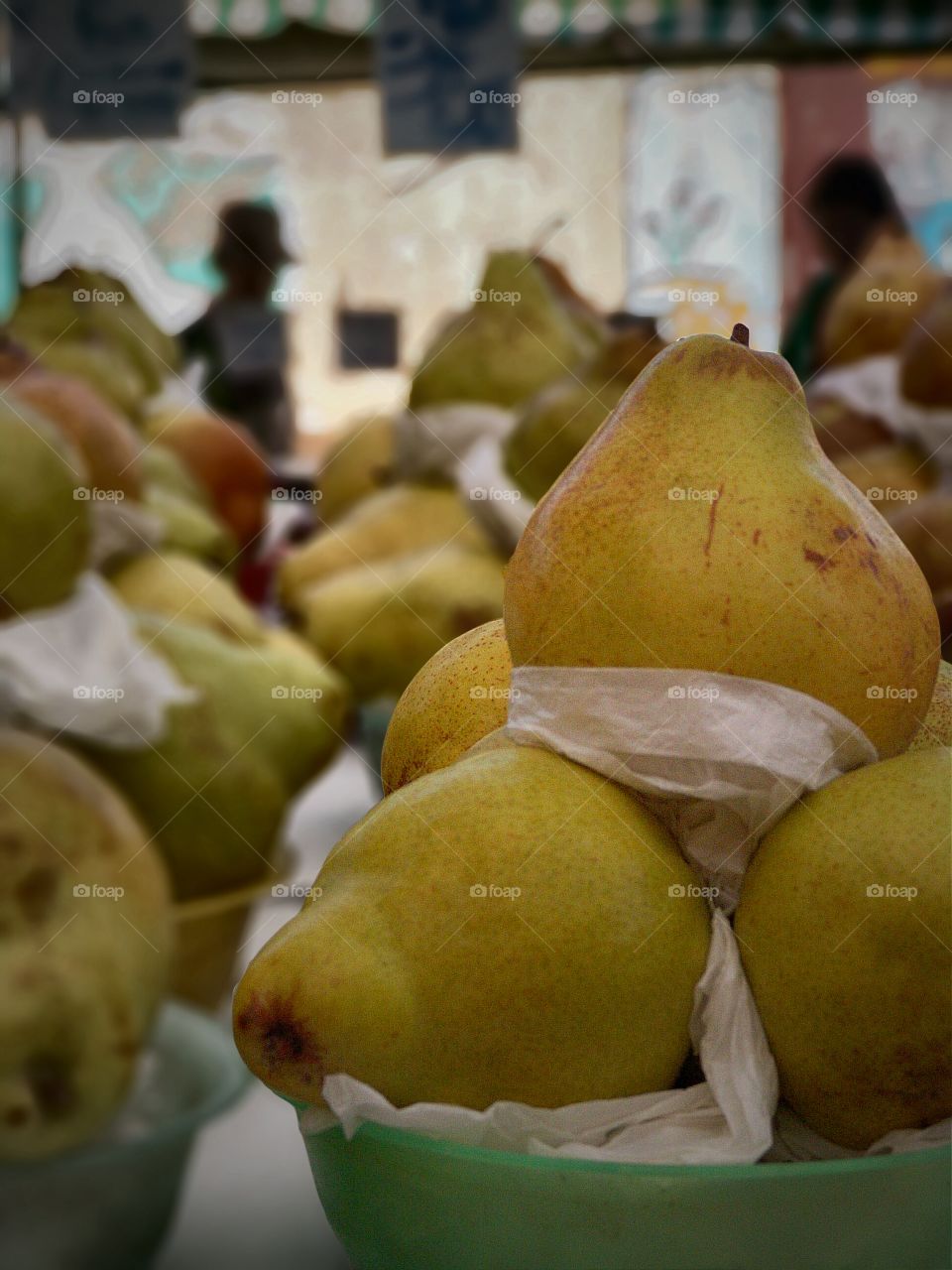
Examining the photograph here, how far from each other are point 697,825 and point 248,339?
88.6 inches

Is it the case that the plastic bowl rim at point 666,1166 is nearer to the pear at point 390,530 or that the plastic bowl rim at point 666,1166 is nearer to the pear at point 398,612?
the pear at point 398,612

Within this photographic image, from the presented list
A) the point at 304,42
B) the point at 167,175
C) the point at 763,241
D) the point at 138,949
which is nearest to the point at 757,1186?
the point at 138,949

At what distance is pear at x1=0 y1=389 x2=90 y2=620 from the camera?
94cm

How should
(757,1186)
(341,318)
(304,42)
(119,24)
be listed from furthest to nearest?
1. (304,42)
2. (341,318)
3. (119,24)
4. (757,1186)

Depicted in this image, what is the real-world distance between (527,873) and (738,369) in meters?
0.20

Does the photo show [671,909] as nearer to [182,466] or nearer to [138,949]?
[138,949]

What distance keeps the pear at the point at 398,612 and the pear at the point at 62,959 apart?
0.48m

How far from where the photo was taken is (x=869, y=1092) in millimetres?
424

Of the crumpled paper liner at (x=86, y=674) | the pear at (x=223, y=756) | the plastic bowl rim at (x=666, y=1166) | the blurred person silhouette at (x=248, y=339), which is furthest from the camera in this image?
the blurred person silhouette at (x=248, y=339)

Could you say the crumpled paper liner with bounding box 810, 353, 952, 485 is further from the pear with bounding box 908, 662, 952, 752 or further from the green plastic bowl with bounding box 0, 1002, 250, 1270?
the green plastic bowl with bounding box 0, 1002, 250, 1270

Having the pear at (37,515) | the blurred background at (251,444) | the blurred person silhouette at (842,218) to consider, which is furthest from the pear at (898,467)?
the blurred person silhouette at (842,218)

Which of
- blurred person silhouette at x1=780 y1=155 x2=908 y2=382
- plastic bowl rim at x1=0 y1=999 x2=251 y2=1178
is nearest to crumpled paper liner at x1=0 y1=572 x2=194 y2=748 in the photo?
plastic bowl rim at x1=0 y1=999 x2=251 y2=1178

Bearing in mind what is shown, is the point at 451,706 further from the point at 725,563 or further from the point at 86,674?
the point at 86,674

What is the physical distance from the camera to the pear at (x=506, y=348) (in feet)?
5.35
